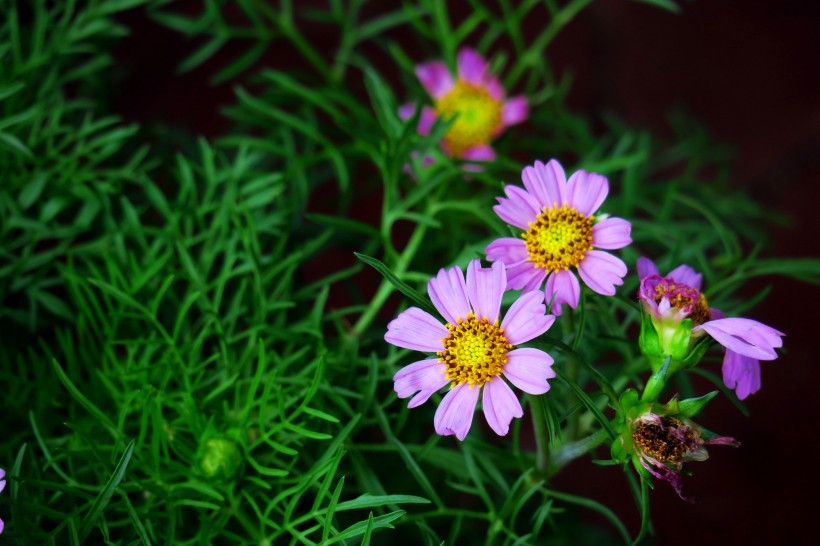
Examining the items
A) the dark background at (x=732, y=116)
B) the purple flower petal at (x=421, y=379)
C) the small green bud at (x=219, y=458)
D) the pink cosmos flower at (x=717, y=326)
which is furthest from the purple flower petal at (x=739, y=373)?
the dark background at (x=732, y=116)

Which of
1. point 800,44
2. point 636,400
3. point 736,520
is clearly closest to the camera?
point 636,400

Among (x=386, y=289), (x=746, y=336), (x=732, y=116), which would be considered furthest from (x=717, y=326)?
(x=732, y=116)

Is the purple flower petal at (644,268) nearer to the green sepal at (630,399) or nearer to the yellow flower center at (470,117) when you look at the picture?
the green sepal at (630,399)

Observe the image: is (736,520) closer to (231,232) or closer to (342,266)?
(342,266)

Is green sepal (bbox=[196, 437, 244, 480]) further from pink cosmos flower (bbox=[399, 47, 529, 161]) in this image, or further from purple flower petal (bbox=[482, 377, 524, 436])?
pink cosmos flower (bbox=[399, 47, 529, 161])

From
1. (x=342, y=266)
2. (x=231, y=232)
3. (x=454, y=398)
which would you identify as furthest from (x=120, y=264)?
(x=342, y=266)

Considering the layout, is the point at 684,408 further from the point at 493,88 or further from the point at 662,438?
the point at 493,88

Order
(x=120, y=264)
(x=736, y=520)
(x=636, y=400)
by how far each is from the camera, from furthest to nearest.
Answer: (x=736, y=520) < (x=120, y=264) < (x=636, y=400)
